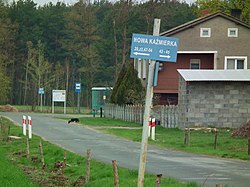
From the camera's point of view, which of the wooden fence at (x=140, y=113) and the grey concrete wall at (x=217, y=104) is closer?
the grey concrete wall at (x=217, y=104)

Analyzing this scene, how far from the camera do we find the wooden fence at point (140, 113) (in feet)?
138

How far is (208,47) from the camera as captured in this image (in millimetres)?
54969

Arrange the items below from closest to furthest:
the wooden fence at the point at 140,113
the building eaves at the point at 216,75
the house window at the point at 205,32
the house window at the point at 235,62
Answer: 1. the building eaves at the point at 216,75
2. the wooden fence at the point at 140,113
3. the house window at the point at 205,32
4. the house window at the point at 235,62

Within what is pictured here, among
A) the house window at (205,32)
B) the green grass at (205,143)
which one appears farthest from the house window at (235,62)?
the green grass at (205,143)

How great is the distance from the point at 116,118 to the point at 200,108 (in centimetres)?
1959

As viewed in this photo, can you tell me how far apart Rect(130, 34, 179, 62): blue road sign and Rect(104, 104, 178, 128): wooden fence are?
99.0 ft

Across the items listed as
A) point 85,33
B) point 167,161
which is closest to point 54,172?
point 167,161

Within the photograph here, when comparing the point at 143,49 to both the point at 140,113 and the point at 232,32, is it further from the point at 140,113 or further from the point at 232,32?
the point at 232,32

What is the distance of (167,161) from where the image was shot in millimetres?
21891

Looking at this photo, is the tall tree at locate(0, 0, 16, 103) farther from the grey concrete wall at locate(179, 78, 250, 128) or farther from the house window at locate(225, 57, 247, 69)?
the grey concrete wall at locate(179, 78, 250, 128)

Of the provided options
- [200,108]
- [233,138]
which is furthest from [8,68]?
[233,138]

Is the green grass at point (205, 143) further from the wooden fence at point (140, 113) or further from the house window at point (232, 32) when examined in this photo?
the house window at point (232, 32)

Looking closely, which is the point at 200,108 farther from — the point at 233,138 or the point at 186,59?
the point at 186,59

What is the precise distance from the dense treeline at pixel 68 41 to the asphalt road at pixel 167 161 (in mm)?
42987
